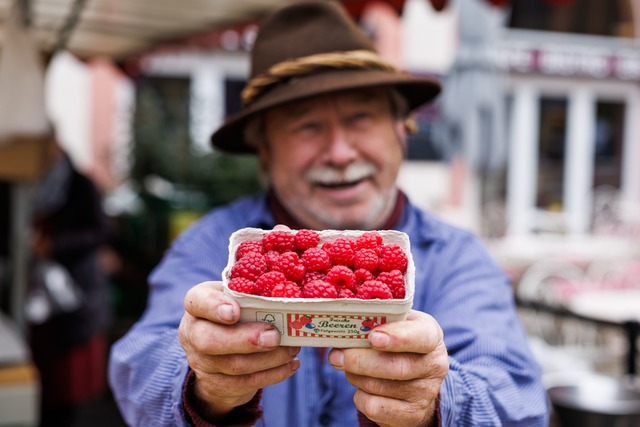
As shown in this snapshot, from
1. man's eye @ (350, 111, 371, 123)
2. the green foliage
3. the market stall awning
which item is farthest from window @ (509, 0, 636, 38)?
man's eye @ (350, 111, 371, 123)

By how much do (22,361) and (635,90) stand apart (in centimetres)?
1212

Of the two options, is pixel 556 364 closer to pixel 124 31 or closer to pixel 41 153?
pixel 41 153

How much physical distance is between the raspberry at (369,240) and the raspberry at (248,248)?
5.9 inches

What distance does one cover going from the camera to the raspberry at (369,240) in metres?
1.00

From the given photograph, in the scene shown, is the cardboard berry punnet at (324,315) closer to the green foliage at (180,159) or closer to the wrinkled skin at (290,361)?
the wrinkled skin at (290,361)

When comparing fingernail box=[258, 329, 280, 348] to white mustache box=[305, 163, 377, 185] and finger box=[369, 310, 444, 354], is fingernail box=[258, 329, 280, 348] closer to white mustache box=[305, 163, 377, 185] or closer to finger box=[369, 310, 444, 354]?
finger box=[369, 310, 444, 354]

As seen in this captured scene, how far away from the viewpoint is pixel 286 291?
0.91m

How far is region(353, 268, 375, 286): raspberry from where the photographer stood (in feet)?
3.10

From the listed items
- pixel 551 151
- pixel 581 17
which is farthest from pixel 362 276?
pixel 581 17

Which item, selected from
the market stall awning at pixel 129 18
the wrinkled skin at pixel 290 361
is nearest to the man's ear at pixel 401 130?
the wrinkled skin at pixel 290 361

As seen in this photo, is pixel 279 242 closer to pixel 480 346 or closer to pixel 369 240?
pixel 369 240

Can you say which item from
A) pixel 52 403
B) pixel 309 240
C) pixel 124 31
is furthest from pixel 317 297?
pixel 124 31

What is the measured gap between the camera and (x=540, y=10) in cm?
1202

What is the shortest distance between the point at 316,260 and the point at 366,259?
0.07 metres
